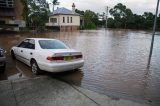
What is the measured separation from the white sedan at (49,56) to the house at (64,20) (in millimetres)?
38602

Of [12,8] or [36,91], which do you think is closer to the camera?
[36,91]

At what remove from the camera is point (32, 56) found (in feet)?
26.5

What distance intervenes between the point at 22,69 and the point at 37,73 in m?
1.20

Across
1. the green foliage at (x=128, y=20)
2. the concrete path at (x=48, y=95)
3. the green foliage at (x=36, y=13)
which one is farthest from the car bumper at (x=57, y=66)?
the green foliage at (x=128, y=20)

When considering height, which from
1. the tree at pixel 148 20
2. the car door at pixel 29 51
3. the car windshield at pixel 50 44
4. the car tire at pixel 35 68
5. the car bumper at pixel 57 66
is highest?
the tree at pixel 148 20

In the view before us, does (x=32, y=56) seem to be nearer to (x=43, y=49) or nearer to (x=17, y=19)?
(x=43, y=49)

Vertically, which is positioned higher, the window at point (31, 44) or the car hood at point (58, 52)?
the window at point (31, 44)

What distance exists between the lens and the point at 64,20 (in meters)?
48.1

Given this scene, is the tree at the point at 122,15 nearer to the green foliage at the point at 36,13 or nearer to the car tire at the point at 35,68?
the green foliage at the point at 36,13

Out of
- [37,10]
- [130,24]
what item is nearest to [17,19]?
[37,10]

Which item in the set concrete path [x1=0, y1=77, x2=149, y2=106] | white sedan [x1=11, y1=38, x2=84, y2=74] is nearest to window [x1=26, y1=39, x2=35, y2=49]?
white sedan [x1=11, y1=38, x2=84, y2=74]

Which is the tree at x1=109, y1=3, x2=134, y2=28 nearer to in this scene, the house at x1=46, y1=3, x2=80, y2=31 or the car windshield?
the house at x1=46, y1=3, x2=80, y2=31

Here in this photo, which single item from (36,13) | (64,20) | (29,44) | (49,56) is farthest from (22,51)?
(64,20)

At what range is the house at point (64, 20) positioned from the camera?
47706mm
